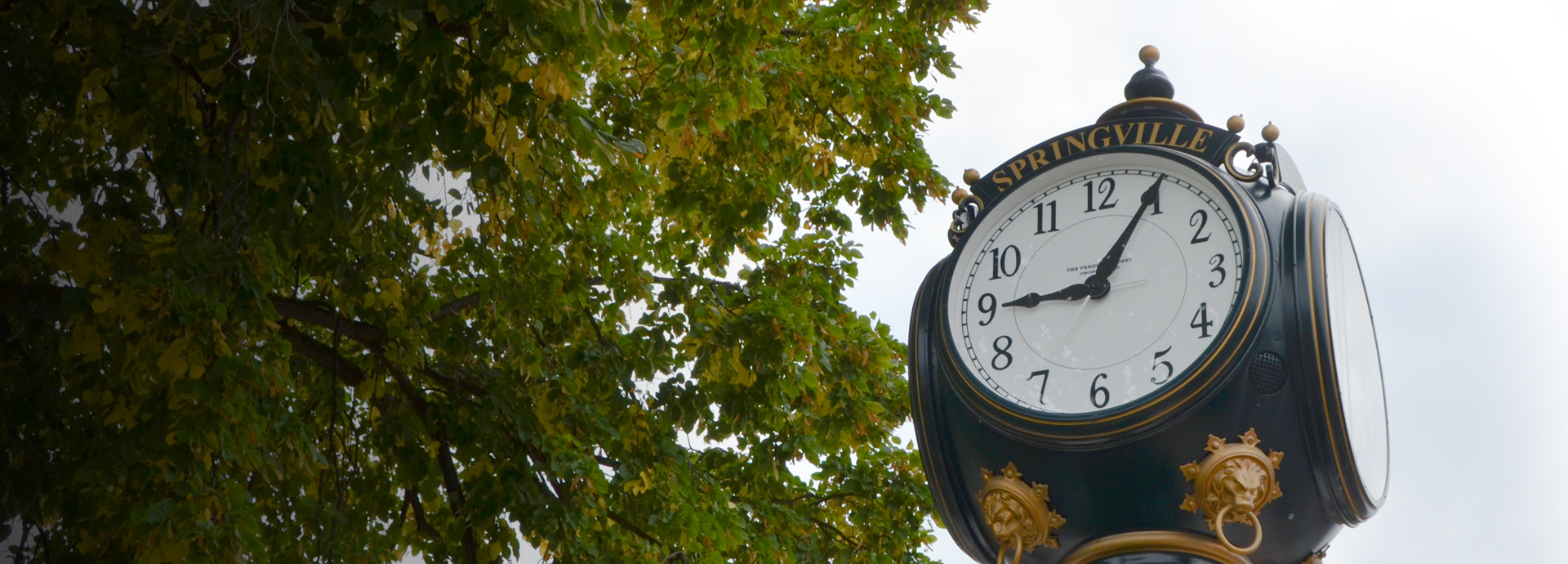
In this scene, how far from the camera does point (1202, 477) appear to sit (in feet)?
7.19

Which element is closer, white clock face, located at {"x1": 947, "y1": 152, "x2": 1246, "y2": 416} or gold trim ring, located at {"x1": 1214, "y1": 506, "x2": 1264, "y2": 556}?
gold trim ring, located at {"x1": 1214, "y1": 506, "x2": 1264, "y2": 556}

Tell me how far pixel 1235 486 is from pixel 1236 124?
695 millimetres

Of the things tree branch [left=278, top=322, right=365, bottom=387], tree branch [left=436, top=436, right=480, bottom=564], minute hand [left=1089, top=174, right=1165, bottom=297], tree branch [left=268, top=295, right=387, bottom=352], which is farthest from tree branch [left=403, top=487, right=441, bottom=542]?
minute hand [left=1089, top=174, right=1165, bottom=297]

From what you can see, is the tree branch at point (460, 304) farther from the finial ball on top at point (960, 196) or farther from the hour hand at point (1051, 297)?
the hour hand at point (1051, 297)

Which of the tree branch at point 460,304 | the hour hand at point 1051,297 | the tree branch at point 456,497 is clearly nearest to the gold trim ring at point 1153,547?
the hour hand at point 1051,297

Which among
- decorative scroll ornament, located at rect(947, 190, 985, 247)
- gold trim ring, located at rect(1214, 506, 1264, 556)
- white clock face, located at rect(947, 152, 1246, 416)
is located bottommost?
gold trim ring, located at rect(1214, 506, 1264, 556)

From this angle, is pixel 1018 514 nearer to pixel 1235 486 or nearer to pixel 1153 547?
pixel 1153 547

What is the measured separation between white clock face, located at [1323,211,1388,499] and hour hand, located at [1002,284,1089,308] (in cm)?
39

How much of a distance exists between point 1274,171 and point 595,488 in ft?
10.6

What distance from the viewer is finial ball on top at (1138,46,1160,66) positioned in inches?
110

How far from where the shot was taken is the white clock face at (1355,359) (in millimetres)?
2297

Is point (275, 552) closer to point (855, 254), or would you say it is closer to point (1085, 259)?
point (855, 254)

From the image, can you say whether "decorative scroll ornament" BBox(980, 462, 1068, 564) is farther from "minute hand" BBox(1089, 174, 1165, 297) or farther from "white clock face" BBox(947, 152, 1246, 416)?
"minute hand" BBox(1089, 174, 1165, 297)

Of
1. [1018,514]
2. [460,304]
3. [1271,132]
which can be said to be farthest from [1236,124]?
[460,304]
